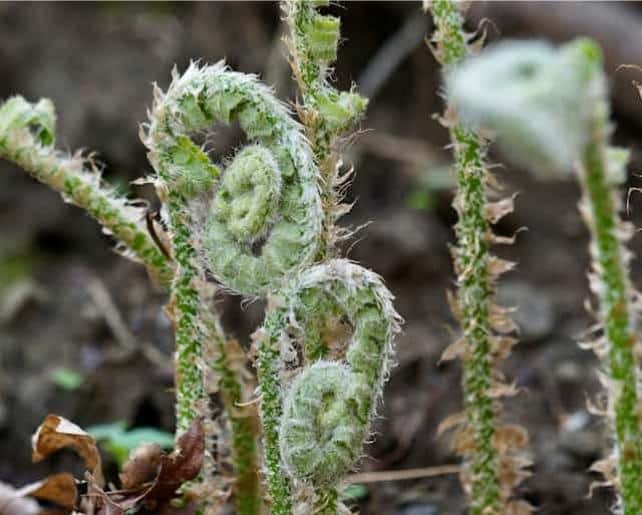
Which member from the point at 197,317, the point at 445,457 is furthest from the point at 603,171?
the point at 445,457

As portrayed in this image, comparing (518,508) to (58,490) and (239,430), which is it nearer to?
(239,430)

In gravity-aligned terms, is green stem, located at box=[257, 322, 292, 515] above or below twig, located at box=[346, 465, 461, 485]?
below

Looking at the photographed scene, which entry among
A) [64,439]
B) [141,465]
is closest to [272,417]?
[141,465]

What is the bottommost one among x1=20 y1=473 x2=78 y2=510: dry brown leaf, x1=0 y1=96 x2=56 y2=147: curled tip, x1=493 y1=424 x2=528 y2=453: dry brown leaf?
x1=20 y1=473 x2=78 y2=510: dry brown leaf

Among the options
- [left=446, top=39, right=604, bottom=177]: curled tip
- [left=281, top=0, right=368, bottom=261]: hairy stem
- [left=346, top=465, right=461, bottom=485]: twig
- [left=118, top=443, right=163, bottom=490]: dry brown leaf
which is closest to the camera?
[left=446, top=39, right=604, bottom=177]: curled tip

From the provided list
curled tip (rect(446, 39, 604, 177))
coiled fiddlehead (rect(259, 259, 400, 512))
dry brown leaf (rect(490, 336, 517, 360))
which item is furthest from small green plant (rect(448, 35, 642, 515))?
dry brown leaf (rect(490, 336, 517, 360))

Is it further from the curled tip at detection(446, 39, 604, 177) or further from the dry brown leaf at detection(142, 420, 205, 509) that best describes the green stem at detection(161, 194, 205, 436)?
the curled tip at detection(446, 39, 604, 177)

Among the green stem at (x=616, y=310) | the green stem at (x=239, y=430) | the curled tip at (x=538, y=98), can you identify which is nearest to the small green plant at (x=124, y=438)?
the green stem at (x=239, y=430)

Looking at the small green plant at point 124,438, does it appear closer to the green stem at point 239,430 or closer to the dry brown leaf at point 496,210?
the green stem at point 239,430
